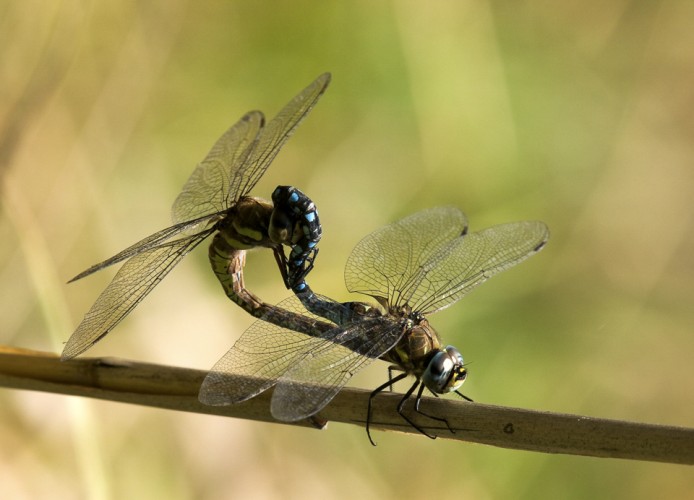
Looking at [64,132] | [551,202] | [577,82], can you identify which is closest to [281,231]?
[64,132]

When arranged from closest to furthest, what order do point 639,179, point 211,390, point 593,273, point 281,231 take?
1. point 211,390
2. point 281,231
3. point 593,273
4. point 639,179

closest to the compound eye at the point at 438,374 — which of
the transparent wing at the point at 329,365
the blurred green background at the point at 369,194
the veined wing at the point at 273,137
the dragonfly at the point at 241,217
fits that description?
the transparent wing at the point at 329,365

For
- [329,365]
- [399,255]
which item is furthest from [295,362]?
[399,255]

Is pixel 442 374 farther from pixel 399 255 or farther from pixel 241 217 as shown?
pixel 241 217

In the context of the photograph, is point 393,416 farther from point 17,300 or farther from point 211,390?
point 17,300

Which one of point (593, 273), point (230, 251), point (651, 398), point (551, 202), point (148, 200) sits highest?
point (230, 251)

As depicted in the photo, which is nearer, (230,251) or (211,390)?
(211,390)
